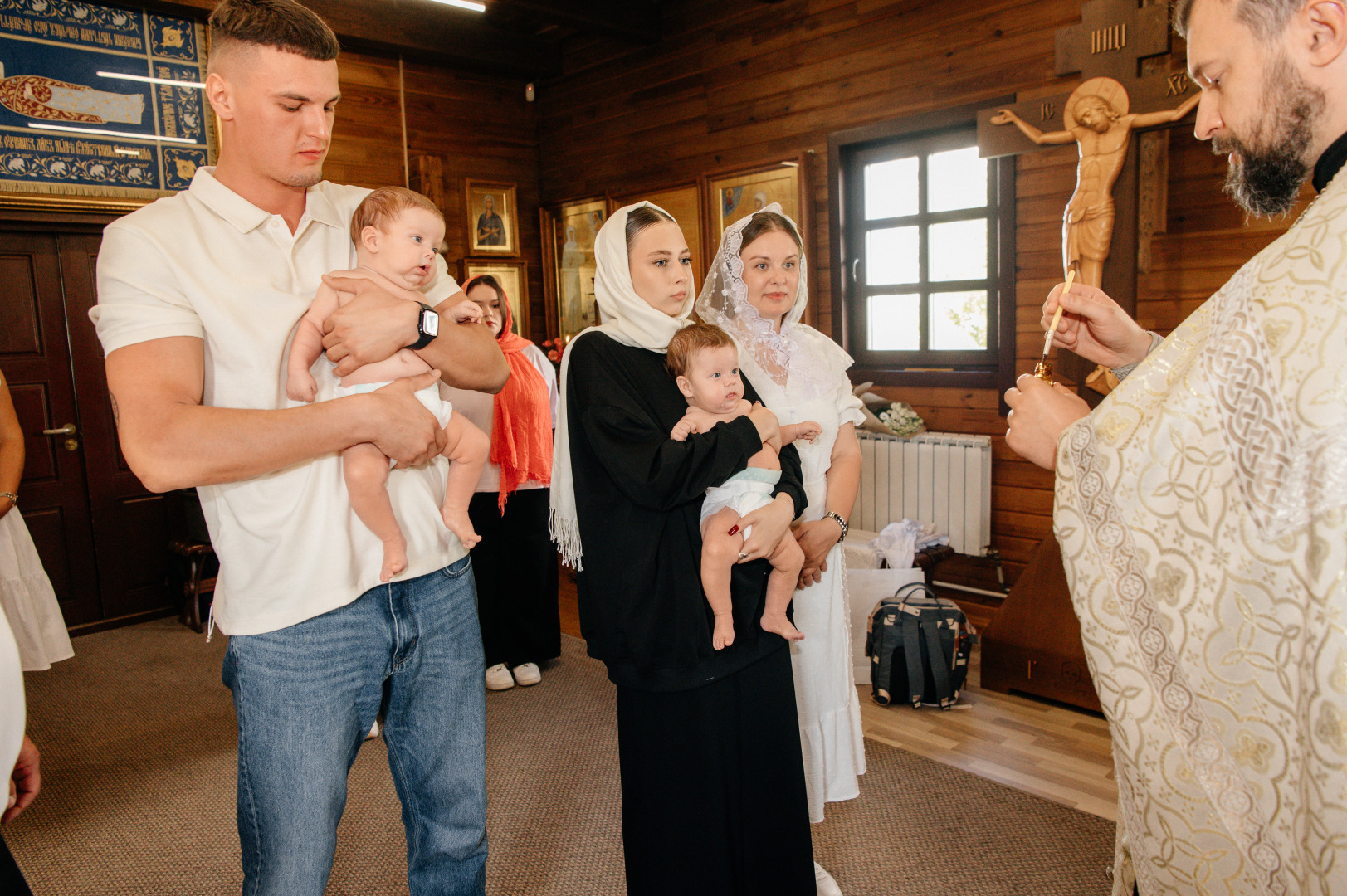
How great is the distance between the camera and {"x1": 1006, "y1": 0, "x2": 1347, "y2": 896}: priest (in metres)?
0.92

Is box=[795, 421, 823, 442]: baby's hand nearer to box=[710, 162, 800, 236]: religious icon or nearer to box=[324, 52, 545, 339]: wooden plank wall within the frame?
box=[710, 162, 800, 236]: religious icon

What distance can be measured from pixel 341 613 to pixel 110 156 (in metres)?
5.04

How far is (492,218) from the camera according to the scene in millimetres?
6688

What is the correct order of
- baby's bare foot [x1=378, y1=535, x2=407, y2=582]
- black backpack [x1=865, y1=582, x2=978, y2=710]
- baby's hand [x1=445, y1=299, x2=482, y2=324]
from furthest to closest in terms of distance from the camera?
black backpack [x1=865, y1=582, x2=978, y2=710] < baby's hand [x1=445, y1=299, x2=482, y2=324] < baby's bare foot [x1=378, y1=535, x2=407, y2=582]

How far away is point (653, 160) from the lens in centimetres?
617

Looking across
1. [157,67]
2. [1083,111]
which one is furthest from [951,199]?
[157,67]

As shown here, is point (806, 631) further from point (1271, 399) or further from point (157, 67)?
point (157, 67)

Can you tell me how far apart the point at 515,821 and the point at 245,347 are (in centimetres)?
203

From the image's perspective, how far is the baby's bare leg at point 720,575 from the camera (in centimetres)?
171

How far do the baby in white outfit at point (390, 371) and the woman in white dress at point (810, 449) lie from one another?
94 centimetres

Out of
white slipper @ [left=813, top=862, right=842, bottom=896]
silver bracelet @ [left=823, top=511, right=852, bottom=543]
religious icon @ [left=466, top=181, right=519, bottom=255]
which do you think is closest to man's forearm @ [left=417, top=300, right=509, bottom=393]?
silver bracelet @ [left=823, top=511, right=852, bottom=543]

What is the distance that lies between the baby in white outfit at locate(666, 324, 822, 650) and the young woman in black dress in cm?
3

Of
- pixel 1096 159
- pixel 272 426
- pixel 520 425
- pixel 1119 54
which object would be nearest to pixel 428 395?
pixel 272 426

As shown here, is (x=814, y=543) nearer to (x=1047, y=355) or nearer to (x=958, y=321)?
(x=1047, y=355)
